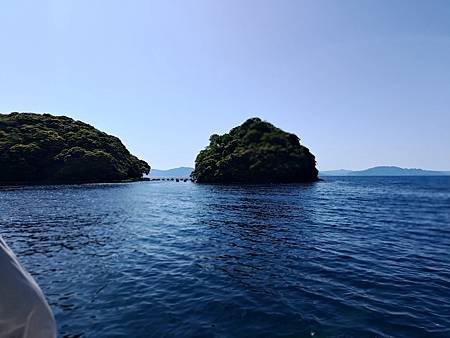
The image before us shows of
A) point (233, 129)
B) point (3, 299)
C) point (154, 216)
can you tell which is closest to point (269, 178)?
point (233, 129)

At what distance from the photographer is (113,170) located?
137250mm

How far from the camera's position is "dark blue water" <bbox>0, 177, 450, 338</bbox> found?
1198cm

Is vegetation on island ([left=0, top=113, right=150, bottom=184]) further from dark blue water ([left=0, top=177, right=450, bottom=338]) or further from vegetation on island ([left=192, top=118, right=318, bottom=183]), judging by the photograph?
dark blue water ([left=0, top=177, right=450, bottom=338])

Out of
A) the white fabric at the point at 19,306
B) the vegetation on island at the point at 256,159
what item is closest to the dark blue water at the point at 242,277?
the white fabric at the point at 19,306

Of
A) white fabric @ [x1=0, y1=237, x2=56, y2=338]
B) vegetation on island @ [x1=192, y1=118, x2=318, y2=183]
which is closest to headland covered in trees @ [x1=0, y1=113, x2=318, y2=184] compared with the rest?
vegetation on island @ [x1=192, y1=118, x2=318, y2=183]

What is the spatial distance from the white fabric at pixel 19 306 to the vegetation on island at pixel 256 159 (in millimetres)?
135349

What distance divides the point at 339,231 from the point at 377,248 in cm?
683

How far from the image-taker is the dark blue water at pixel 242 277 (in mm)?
11977

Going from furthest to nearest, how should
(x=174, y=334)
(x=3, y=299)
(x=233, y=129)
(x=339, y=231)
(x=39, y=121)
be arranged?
1. (x=233, y=129)
2. (x=39, y=121)
3. (x=339, y=231)
4. (x=174, y=334)
5. (x=3, y=299)

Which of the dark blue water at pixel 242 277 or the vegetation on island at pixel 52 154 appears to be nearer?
the dark blue water at pixel 242 277

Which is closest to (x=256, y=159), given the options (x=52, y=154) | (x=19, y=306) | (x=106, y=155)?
(x=106, y=155)

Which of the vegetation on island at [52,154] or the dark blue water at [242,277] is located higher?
the vegetation on island at [52,154]

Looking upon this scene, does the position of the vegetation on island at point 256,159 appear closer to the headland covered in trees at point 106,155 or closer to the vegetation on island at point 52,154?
the headland covered in trees at point 106,155

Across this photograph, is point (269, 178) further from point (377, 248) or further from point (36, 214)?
point (377, 248)
